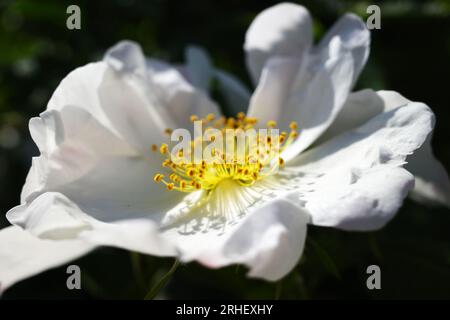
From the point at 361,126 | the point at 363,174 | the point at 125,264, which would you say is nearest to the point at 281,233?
the point at 363,174

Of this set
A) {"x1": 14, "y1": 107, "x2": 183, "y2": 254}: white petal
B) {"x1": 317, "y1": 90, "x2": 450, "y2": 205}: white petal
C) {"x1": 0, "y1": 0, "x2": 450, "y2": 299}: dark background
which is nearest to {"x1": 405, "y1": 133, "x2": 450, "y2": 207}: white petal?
{"x1": 317, "y1": 90, "x2": 450, "y2": 205}: white petal

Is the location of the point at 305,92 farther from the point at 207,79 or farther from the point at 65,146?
the point at 65,146

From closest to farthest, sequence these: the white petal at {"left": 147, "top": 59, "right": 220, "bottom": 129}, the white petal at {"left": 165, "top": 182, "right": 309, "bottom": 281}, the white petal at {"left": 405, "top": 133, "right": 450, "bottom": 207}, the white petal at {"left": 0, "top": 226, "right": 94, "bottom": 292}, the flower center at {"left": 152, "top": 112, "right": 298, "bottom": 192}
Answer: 1. the white petal at {"left": 165, "top": 182, "right": 309, "bottom": 281}
2. the white petal at {"left": 0, "top": 226, "right": 94, "bottom": 292}
3. the white petal at {"left": 405, "top": 133, "right": 450, "bottom": 207}
4. the flower center at {"left": 152, "top": 112, "right": 298, "bottom": 192}
5. the white petal at {"left": 147, "top": 59, "right": 220, "bottom": 129}

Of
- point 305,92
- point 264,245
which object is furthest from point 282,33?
point 264,245

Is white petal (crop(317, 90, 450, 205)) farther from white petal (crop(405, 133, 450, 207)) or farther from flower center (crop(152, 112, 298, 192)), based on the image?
flower center (crop(152, 112, 298, 192))

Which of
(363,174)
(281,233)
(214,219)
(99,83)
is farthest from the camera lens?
(99,83)
